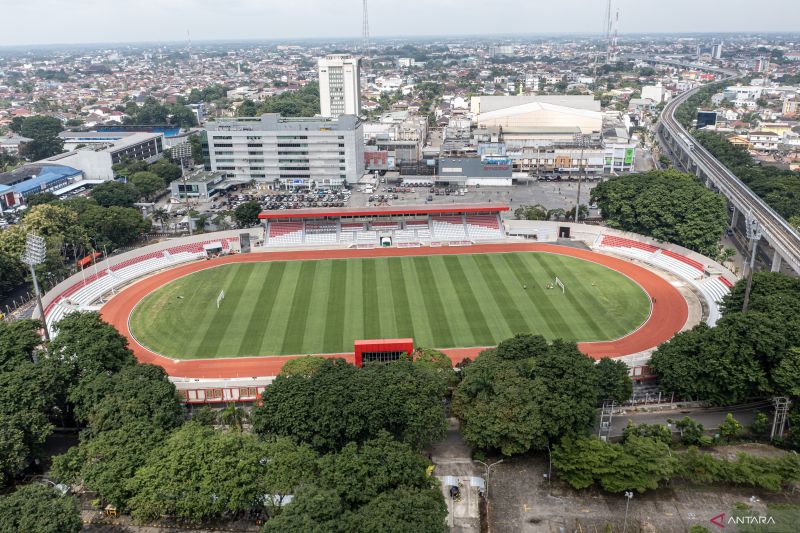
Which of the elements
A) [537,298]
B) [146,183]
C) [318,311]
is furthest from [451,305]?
[146,183]

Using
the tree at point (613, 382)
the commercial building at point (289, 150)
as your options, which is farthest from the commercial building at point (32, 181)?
the tree at point (613, 382)

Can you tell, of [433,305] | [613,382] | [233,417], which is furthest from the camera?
[433,305]

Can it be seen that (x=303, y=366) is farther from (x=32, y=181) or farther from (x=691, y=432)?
(x=32, y=181)

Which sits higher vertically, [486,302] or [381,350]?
[381,350]

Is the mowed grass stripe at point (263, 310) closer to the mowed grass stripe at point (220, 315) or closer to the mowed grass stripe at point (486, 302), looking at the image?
the mowed grass stripe at point (220, 315)

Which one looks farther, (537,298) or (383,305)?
(537,298)

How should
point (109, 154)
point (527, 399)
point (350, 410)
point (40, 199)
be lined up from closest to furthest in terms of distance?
point (350, 410)
point (527, 399)
point (40, 199)
point (109, 154)

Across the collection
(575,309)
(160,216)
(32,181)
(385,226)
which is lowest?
(575,309)
